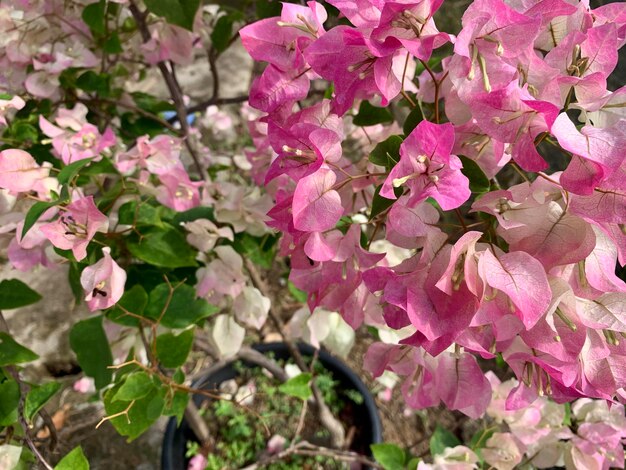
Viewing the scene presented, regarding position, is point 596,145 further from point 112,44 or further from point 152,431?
point 152,431

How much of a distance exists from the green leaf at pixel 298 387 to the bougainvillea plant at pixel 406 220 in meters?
0.06

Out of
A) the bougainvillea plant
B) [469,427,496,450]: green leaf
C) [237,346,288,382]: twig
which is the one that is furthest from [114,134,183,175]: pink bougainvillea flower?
[469,427,496,450]: green leaf

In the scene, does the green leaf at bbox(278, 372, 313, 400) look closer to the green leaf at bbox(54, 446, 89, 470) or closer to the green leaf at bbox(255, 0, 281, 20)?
the green leaf at bbox(54, 446, 89, 470)

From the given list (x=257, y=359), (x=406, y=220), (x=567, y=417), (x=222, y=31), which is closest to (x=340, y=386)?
(x=257, y=359)

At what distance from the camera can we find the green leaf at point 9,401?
52 cm

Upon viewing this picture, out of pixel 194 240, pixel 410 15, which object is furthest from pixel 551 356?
pixel 194 240

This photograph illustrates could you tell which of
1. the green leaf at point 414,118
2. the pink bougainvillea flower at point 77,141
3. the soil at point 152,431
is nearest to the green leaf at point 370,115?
the green leaf at point 414,118

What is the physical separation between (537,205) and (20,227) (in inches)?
19.6

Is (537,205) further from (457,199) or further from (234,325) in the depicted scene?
(234,325)

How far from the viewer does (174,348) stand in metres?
0.59

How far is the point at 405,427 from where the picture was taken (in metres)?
1.24

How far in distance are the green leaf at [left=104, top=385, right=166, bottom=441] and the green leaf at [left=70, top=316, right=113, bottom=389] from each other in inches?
3.7

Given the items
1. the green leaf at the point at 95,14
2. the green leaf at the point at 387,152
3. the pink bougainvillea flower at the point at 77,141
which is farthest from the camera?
the green leaf at the point at 95,14

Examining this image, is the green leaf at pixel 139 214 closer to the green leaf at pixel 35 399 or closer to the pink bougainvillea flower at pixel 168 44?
the green leaf at pixel 35 399
